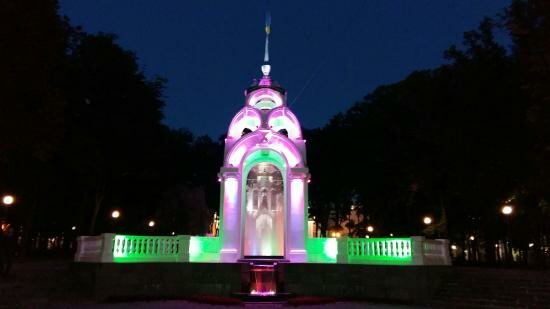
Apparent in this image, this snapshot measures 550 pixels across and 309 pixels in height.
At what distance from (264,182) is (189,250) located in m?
5.41

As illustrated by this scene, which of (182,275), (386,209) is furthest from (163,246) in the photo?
(386,209)

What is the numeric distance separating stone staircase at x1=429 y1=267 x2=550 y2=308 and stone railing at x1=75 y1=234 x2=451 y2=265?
3.48ft

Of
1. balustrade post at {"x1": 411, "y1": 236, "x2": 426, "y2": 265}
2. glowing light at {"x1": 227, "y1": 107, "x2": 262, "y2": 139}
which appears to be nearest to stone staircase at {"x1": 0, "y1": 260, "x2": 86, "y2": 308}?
glowing light at {"x1": 227, "y1": 107, "x2": 262, "y2": 139}

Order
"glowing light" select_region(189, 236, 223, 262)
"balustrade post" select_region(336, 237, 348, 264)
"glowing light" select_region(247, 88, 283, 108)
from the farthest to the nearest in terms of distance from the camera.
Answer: "glowing light" select_region(247, 88, 283, 108) → "glowing light" select_region(189, 236, 223, 262) → "balustrade post" select_region(336, 237, 348, 264)

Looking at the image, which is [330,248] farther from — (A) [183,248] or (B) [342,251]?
(A) [183,248]

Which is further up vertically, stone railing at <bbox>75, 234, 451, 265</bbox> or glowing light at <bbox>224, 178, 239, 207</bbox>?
glowing light at <bbox>224, 178, 239, 207</bbox>

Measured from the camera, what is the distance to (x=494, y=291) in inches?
611

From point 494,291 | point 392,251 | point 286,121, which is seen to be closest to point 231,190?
point 286,121

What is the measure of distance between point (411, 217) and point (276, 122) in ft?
52.2

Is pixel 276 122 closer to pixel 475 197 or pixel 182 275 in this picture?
pixel 182 275

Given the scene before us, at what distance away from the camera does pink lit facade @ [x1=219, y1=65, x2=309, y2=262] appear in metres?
19.0

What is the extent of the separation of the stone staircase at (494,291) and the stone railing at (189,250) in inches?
41.7

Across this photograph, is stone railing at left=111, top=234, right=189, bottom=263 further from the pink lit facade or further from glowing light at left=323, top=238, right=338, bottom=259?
glowing light at left=323, top=238, right=338, bottom=259

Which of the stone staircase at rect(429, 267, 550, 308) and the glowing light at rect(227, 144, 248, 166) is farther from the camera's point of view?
the glowing light at rect(227, 144, 248, 166)
